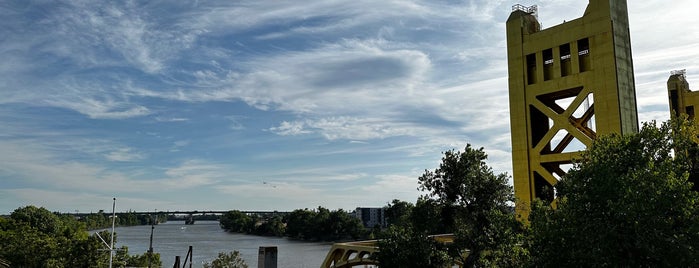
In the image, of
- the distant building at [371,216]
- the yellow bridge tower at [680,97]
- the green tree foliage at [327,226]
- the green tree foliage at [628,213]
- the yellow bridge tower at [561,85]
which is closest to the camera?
the green tree foliage at [628,213]

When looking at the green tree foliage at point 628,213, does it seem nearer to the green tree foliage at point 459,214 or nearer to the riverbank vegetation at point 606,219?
the riverbank vegetation at point 606,219

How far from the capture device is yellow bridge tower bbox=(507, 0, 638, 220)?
87.2 feet

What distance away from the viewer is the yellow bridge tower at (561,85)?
26.6 meters

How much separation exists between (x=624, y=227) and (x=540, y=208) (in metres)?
3.53

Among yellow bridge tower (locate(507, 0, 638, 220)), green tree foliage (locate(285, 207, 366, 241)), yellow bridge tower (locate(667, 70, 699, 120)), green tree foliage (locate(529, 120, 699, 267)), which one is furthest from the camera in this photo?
green tree foliage (locate(285, 207, 366, 241))

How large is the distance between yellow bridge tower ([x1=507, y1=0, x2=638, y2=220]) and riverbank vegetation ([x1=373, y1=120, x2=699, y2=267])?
5.35 meters

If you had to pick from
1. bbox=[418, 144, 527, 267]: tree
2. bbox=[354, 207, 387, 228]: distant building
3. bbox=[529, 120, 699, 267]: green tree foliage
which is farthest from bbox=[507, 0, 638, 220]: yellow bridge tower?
bbox=[354, 207, 387, 228]: distant building

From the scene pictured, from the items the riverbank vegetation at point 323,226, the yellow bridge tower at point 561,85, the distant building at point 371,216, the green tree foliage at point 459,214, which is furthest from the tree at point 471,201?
the distant building at point 371,216

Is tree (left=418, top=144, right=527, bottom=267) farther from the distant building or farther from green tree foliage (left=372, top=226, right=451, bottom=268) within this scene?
the distant building

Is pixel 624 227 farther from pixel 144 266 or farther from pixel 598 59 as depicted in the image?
pixel 144 266

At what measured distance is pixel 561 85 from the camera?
94.0 feet

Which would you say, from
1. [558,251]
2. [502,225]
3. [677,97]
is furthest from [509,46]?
[677,97]

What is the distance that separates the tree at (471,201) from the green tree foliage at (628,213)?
17.9 ft

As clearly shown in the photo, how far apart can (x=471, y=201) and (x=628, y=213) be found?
9.50m
